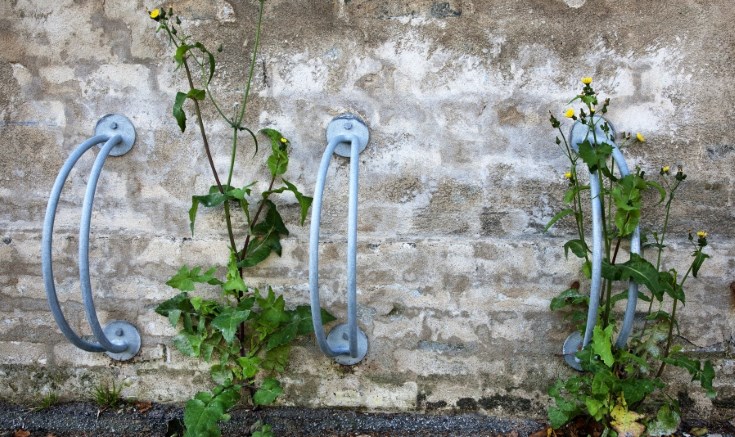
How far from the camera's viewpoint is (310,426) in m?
2.79

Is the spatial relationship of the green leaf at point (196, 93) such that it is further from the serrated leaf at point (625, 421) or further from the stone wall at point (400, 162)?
the serrated leaf at point (625, 421)

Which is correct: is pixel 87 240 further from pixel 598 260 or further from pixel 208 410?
pixel 598 260

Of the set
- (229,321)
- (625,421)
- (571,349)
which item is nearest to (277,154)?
(229,321)

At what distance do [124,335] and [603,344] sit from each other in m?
1.99

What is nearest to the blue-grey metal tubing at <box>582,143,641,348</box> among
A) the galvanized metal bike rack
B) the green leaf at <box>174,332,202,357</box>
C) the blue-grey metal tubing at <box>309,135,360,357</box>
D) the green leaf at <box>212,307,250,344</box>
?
the galvanized metal bike rack

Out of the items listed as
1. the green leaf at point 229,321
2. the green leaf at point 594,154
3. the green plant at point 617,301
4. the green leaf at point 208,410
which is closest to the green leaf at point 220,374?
the green leaf at point 208,410

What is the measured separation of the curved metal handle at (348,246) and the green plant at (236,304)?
5.5 inches

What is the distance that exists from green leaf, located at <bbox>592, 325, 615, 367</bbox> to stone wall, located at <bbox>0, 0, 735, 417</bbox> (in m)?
0.31

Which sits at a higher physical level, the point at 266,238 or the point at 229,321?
the point at 266,238

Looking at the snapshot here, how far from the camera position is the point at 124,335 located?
286 centimetres

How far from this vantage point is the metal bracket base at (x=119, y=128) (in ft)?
9.07

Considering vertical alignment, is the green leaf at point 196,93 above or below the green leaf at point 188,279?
above

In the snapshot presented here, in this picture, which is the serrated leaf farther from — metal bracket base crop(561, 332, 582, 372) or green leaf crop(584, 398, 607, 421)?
metal bracket base crop(561, 332, 582, 372)

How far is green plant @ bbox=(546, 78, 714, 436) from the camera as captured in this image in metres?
2.36
